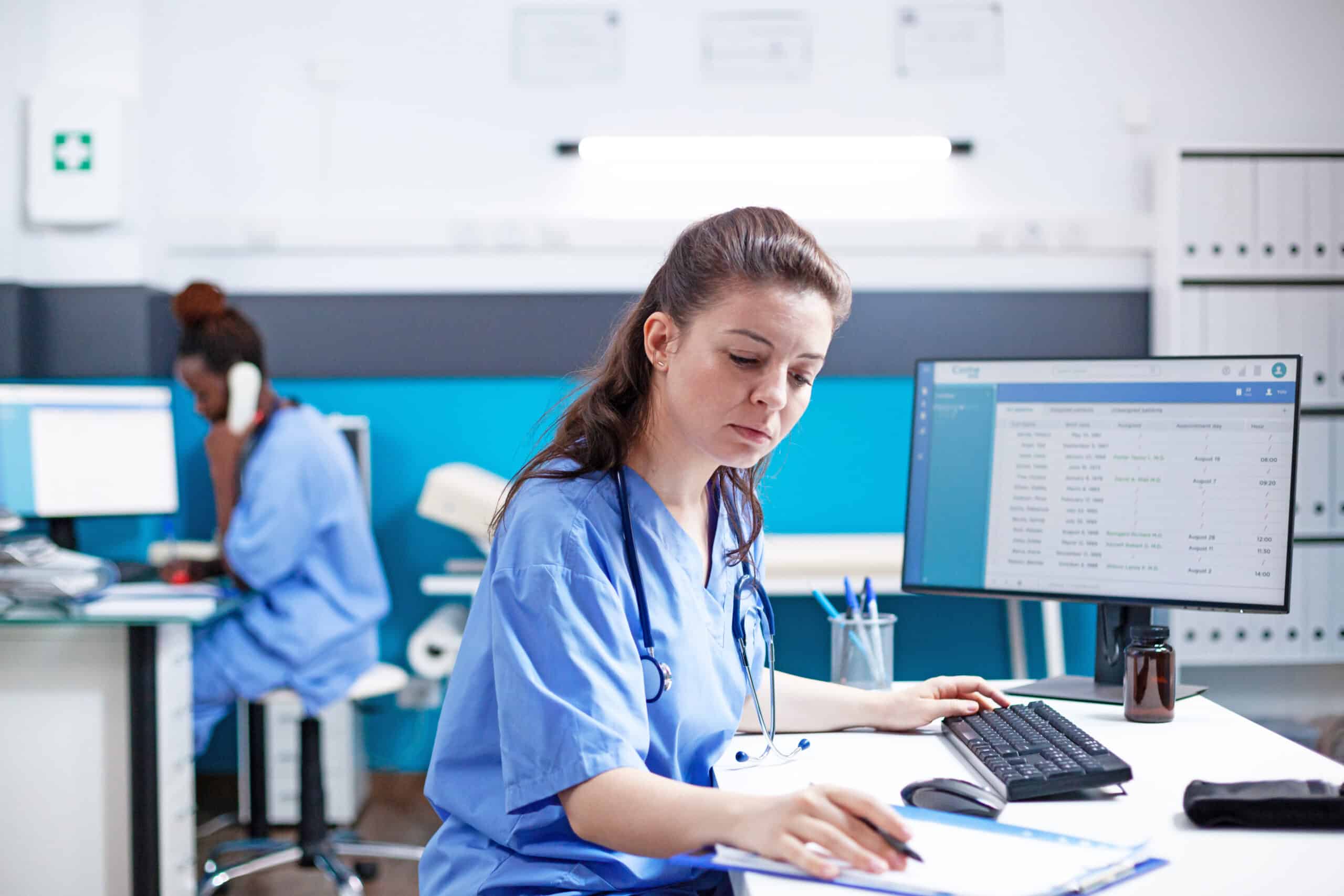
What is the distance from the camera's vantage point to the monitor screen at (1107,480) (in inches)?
49.6

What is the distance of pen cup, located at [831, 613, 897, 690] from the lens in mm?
1375

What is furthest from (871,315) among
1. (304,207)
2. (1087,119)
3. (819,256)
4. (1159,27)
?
(819,256)

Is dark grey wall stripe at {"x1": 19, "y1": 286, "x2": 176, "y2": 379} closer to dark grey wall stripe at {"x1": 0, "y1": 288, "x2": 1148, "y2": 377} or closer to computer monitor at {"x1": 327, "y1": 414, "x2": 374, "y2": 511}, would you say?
dark grey wall stripe at {"x1": 0, "y1": 288, "x2": 1148, "y2": 377}

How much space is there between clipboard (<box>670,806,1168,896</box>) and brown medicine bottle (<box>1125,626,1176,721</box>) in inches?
17.3

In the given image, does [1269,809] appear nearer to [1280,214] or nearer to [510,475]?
[510,475]

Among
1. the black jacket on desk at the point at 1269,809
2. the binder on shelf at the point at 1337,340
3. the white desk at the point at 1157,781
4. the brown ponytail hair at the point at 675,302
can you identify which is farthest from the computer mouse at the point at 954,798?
the binder on shelf at the point at 1337,340

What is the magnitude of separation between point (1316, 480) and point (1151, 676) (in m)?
2.06

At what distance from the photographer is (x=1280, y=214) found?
2918mm

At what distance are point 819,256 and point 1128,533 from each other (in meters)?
0.58

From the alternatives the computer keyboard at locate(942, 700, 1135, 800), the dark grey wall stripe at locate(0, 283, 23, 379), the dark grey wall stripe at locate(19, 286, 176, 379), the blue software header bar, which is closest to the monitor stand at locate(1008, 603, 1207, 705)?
the computer keyboard at locate(942, 700, 1135, 800)

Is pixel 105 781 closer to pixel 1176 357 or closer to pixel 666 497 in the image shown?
pixel 666 497

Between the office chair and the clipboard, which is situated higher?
the clipboard

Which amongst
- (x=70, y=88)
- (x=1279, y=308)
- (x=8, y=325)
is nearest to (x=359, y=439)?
(x=8, y=325)

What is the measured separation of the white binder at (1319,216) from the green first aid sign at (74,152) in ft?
11.1
